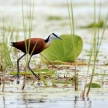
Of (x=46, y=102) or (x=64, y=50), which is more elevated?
(x=64, y=50)

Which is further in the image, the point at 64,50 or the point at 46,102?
the point at 64,50

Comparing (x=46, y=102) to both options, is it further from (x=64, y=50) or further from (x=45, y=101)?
(x=64, y=50)

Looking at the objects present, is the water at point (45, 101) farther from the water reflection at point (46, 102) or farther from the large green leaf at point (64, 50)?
the large green leaf at point (64, 50)

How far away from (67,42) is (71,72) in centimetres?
81

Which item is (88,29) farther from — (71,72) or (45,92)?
(45,92)

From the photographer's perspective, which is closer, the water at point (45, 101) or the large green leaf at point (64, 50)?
the water at point (45, 101)

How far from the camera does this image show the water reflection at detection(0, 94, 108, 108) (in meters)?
4.27

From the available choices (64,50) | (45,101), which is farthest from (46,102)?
(64,50)

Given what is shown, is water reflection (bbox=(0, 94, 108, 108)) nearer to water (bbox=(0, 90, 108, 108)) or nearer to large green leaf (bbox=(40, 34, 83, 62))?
water (bbox=(0, 90, 108, 108))

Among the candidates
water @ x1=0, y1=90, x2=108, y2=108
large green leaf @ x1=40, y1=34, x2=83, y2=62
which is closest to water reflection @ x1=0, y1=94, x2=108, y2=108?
water @ x1=0, y1=90, x2=108, y2=108

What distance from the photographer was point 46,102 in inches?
175

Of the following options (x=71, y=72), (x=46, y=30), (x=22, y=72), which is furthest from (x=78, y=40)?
(x=46, y=30)

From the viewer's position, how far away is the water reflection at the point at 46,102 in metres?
4.27


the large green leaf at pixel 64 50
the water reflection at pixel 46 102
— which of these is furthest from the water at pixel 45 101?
the large green leaf at pixel 64 50
